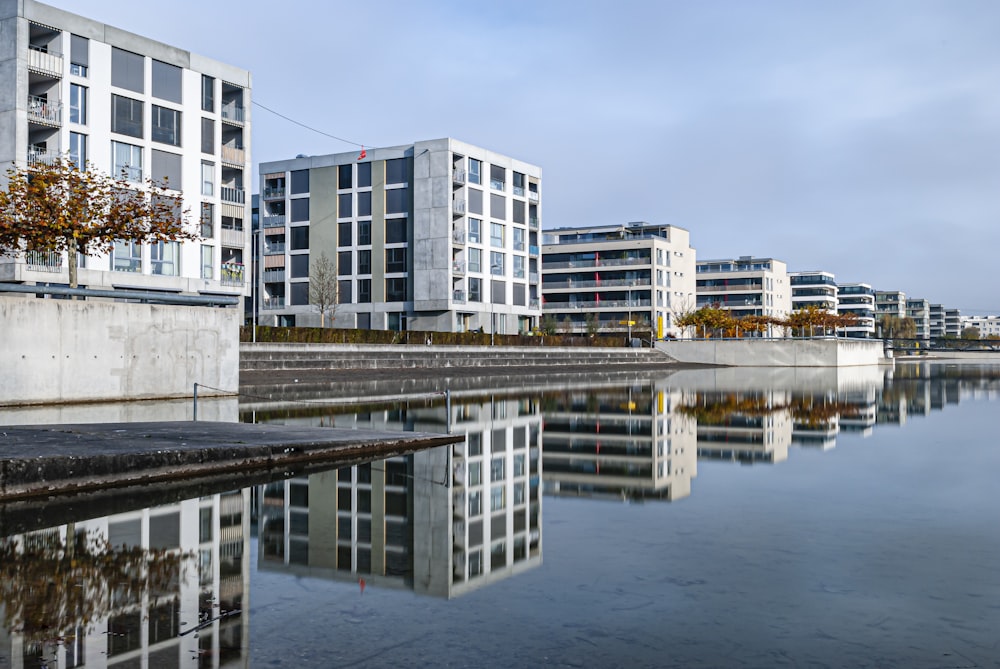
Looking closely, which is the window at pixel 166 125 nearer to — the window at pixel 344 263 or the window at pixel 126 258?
the window at pixel 126 258

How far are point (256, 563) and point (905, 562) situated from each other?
17.1 ft

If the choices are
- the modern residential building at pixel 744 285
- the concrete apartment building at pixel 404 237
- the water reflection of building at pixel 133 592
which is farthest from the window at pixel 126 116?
the modern residential building at pixel 744 285

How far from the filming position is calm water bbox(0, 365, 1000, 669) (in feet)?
17.0

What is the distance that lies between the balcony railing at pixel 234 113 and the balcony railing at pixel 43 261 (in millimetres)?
15673

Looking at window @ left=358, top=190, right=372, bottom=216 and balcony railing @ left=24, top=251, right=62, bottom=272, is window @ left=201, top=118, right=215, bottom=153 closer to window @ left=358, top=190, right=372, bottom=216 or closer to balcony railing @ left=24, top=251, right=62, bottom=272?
balcony railing @ left=24, top=251, right=62, bottom=272

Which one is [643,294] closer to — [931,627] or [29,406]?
[29,406]

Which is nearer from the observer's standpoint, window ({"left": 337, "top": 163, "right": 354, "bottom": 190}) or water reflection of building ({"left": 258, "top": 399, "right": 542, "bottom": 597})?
water reflection of building ({"left": 258, "top": 399, "right": 542, "bottom": 597})

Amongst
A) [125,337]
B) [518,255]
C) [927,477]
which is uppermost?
[518,255]

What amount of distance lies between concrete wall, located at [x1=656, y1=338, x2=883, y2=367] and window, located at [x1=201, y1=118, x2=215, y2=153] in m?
48.4

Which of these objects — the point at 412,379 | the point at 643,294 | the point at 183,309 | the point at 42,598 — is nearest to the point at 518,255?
the point at 643,294

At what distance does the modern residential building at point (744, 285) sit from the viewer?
503 feet

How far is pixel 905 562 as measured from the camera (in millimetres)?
7312

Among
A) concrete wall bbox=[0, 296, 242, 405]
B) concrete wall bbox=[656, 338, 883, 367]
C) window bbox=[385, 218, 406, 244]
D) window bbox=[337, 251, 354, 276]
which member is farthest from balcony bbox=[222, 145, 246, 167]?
concrete wall bbox=[656, 338, 883, 367]

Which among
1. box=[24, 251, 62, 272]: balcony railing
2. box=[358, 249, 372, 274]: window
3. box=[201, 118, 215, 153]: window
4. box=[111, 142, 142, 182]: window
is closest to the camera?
box=[24, 251, 62, 272]: balcony railing
